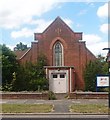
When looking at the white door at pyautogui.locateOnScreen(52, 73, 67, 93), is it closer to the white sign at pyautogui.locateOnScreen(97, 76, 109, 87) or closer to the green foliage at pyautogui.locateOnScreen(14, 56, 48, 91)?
the green foliage at pyautogui.locateOnScreen(14, 56, 48, 91)

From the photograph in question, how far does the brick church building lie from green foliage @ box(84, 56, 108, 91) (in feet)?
3.62

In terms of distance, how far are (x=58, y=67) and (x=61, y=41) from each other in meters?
3.24

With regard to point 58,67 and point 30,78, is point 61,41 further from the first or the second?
point 30,78

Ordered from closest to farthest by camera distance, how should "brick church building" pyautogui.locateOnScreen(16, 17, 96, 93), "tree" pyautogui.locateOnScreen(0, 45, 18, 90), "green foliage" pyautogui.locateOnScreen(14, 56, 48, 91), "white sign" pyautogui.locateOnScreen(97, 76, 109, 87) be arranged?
1. "white sign" pyautogui.locateOnScreen(97, 76, 109, 87)
2. "tree" pyautogui.locateOnScreen(0, 45, 18, 90)
3. "green foliage" pyautogui.locateOnScreen(14, 56, 48, 91)
4. "brick church building" pyautogui.locateOnScreen(16, 17, 96, 93)

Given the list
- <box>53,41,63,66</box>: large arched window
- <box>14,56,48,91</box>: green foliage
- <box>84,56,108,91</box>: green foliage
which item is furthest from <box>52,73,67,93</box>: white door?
<box>84,56,108,91</box>: green foliage

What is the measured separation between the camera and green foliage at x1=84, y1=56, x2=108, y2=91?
40125mm

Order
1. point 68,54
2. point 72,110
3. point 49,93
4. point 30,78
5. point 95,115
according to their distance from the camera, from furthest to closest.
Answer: point 68,54 → point 30,78 → point 49,93 → point 72,110 → point 95,115

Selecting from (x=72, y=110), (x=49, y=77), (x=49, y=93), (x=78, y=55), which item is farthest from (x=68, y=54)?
(x=72, y=110)

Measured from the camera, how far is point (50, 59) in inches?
1649

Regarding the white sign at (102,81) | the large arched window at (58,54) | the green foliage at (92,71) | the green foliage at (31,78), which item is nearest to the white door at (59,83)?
the green foliage at (31,78)

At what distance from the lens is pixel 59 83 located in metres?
40.8

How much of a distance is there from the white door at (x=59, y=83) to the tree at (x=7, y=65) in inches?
179

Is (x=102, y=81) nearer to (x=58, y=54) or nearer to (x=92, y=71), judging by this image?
(x=92, y=71)

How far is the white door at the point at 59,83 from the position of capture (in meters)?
40.5
